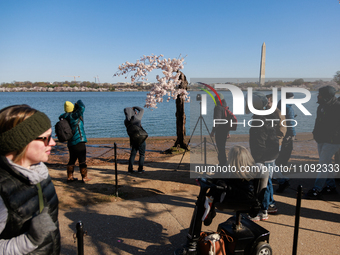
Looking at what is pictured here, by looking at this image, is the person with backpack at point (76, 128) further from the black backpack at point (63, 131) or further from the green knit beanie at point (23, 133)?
the green knit beanie at point (23, 133)

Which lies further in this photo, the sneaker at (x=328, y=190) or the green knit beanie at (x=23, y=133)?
the sneaker at (x=328, y=190)

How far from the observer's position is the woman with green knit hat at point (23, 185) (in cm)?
149

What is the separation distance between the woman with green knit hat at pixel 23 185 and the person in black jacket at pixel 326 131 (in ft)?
17.3

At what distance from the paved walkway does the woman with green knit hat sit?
2.20 metres

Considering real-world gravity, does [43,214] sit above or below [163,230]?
above

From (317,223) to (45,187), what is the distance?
446 cm

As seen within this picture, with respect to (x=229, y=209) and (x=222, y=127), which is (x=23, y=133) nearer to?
(x=229, y=209)

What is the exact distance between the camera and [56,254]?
1.76 meters

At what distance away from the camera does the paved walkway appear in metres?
3.59

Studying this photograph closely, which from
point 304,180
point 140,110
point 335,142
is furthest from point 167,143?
point 335,142

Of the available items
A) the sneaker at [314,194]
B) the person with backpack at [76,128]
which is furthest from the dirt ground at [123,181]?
the sneaker at [314,194]

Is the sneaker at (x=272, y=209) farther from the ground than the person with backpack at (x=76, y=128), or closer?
closer

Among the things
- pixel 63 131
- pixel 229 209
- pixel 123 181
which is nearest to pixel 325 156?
pixel 229 209

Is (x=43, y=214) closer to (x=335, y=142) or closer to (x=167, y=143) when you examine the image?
(x=335, y=142)
